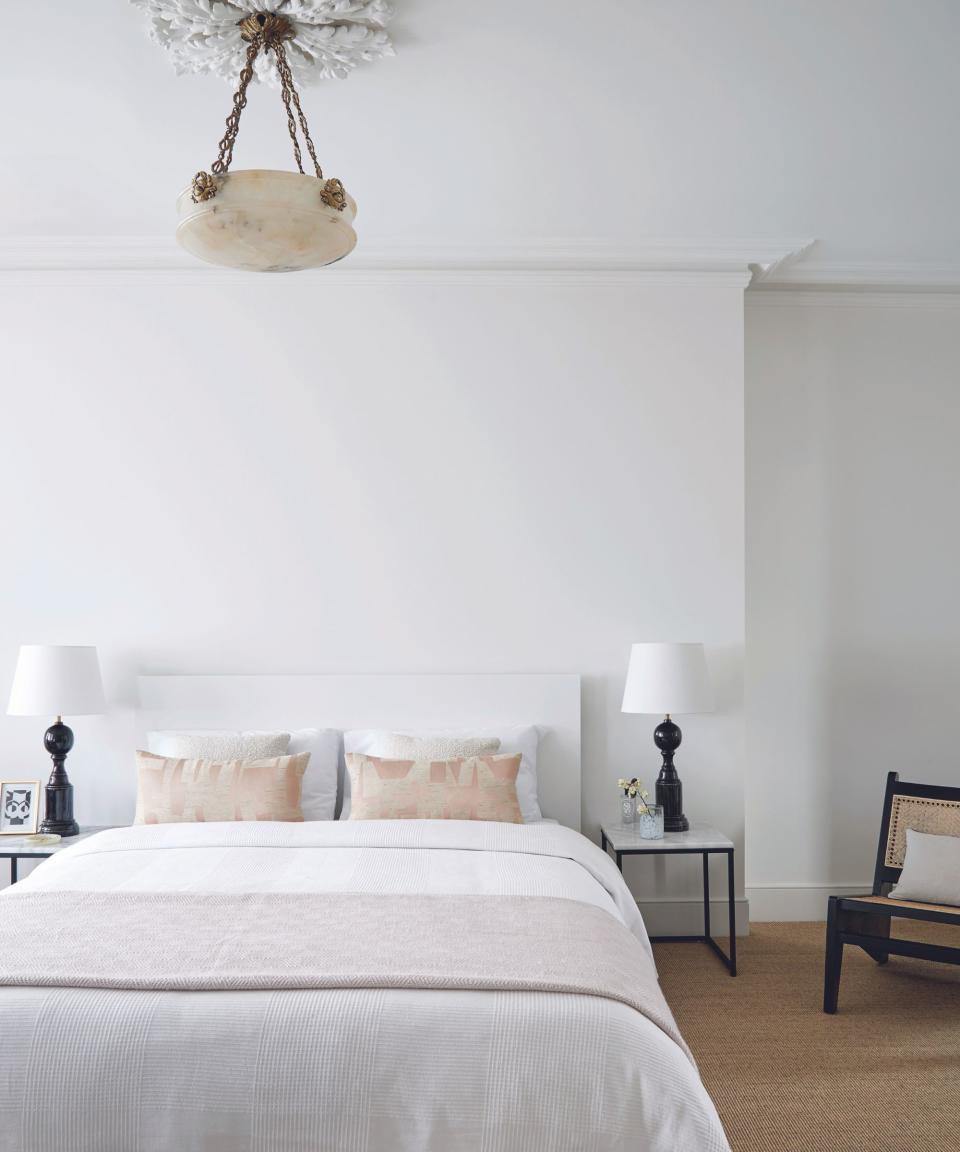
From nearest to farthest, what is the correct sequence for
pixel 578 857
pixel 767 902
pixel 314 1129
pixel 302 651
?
1. pixel 314 1129
2. pixel 578 857
3. pixel 302 651
4. pixel 767 902

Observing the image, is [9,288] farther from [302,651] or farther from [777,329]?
[777,329]

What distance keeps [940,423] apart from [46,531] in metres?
4.05

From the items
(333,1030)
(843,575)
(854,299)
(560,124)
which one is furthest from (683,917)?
(560,124)

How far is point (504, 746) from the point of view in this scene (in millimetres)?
3869

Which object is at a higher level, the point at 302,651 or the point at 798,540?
the point at 798,540

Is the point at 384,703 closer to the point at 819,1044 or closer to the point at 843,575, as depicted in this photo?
the point at 819,1044

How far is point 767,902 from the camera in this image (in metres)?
4.36

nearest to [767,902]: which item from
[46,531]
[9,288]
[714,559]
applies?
[714,559]

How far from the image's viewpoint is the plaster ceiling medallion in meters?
2.18

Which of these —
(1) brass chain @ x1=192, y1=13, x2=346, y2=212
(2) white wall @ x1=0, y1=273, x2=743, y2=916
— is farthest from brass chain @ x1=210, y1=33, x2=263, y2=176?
(2) white wall @ x1=0, y1=273, x2=743, y2=916

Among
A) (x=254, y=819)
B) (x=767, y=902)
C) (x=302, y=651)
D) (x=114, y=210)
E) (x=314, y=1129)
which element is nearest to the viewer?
(x=314, y=1129)

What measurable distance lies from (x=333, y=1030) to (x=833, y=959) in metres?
2.04

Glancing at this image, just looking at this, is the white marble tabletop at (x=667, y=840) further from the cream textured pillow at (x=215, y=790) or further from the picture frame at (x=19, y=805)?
the picture frame at (x=19, y=805)

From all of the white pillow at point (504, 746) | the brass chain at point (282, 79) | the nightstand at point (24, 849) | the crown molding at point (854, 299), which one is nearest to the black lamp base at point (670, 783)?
the white pillow at point (504, 746)
